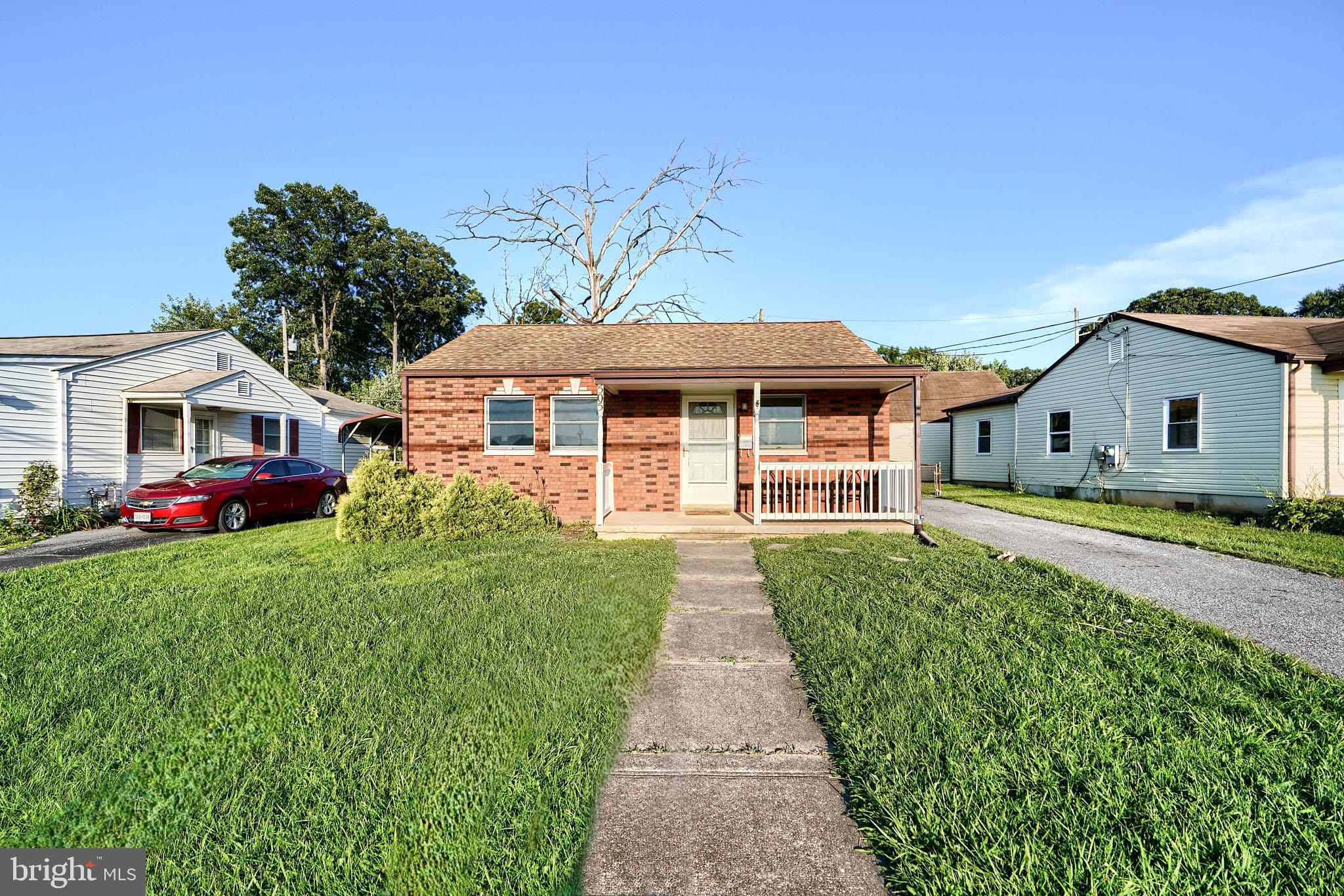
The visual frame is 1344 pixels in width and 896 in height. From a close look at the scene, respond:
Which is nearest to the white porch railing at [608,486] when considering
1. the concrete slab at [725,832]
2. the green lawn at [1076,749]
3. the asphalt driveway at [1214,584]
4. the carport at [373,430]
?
the green lawn at [1076,749]

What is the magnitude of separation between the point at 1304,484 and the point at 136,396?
23113 mm

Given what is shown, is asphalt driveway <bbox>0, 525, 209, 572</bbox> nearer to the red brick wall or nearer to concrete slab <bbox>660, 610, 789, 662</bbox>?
the red brick wall

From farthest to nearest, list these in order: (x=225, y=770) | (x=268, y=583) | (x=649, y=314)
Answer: (x=649, y=314) < (x=268, y=583) < (x=225, y=770)

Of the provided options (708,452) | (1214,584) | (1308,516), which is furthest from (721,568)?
(1308,516)

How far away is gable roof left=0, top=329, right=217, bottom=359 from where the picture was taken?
11.9 meters

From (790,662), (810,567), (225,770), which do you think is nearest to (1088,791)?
(790,662)

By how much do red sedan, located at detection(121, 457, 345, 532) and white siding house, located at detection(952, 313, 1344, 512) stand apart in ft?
59.8

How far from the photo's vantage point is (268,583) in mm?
5500

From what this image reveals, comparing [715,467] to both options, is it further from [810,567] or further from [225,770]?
[225,770]

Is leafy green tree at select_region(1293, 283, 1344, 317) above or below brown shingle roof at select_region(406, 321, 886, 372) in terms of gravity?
above

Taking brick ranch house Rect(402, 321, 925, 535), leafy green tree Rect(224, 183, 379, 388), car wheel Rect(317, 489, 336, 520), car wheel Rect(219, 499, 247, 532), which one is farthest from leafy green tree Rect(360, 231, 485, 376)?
brick ranch house Rect(402, 321, 925, 535)

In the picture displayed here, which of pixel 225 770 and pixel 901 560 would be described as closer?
pixel 225 770

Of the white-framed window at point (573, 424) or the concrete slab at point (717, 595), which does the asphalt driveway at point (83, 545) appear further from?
the concrete slab at point (717, 595)

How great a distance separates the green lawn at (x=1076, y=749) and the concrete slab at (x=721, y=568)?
5.67ft
